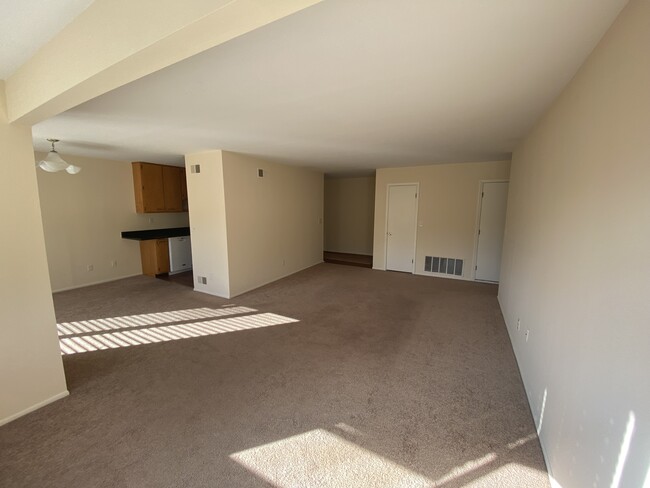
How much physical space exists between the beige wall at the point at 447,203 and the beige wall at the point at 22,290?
539 cm

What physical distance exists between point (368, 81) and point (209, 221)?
136 inches

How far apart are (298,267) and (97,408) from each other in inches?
171

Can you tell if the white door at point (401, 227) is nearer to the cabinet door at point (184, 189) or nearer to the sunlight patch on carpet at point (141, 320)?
the sunlight patch on carpet at point (141, 320)

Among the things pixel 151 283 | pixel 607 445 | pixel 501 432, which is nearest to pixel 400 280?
pixel 501 432

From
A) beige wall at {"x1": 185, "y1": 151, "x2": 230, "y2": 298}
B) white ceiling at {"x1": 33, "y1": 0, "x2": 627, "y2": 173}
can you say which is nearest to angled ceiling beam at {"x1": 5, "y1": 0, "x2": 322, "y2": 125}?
white ceiling at {"x1": 33, "y1": 0, "x2": 627, "y2": 173}

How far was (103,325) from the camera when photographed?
3432 mm

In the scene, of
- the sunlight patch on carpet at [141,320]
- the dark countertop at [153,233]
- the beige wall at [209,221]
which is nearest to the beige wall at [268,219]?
the beige wall at [209,221]

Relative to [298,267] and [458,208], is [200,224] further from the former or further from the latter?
[458,208]

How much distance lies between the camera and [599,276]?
3.93ft

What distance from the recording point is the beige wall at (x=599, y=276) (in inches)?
37.0

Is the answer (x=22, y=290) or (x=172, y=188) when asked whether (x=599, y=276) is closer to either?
(x=22, y=290)

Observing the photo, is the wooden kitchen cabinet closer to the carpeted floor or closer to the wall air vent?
the carpeted floor

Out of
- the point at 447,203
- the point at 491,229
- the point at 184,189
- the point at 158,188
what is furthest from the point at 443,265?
the point at 158,188

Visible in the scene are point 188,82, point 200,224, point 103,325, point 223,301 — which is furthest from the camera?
point 200,224
